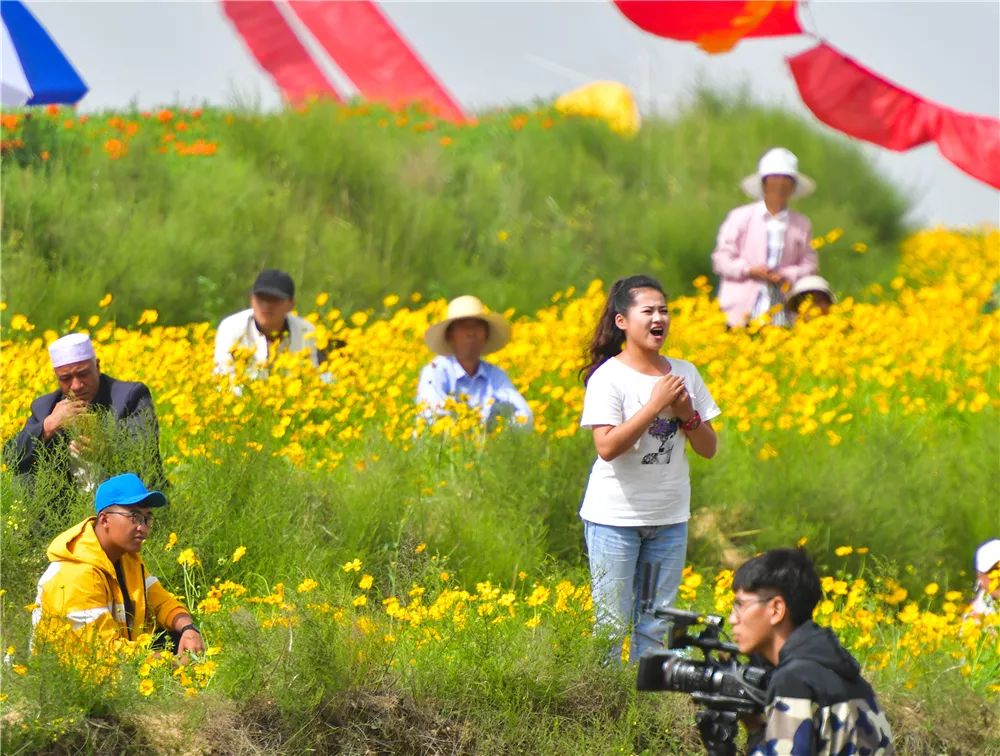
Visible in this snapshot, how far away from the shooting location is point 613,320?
5375mm

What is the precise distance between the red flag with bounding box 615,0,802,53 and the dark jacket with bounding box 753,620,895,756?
3.27 m

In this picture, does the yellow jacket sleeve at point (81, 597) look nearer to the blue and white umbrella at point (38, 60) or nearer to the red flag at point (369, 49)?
the blue and white umbrella at point (38, 60)

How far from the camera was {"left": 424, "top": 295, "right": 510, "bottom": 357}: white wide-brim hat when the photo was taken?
Result: 720 cm

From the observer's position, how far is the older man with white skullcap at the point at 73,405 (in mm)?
5977

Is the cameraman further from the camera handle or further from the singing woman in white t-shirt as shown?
the singing woman in white t-shirt

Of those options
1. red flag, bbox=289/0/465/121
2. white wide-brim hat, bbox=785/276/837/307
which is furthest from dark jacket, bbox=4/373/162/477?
red flag, bbox=289/0/465/121

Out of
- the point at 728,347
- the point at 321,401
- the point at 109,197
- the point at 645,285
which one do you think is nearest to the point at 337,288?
the point at 109,197

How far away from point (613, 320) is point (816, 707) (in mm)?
2026

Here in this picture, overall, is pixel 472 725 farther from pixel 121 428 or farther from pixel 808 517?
pixel 808 517

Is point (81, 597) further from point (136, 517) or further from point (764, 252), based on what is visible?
point (764, 252)

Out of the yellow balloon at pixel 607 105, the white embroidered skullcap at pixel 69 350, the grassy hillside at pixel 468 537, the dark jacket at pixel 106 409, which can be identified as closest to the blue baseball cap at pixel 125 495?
the grassy hillside at pixel 468 537

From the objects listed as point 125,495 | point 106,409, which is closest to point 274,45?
point 106,409

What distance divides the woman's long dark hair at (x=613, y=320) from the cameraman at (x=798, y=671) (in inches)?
62.6

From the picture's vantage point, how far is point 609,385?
514cm
